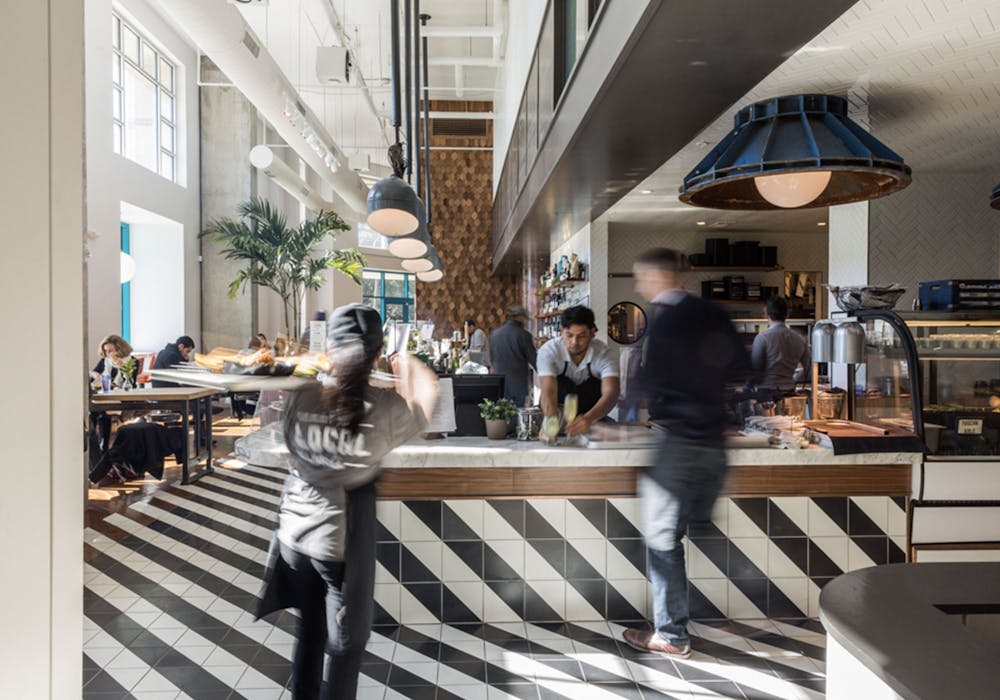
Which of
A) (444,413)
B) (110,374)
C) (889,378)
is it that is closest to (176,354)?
(110,374)

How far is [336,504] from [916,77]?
411 cm

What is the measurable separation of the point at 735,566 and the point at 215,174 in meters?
13.0

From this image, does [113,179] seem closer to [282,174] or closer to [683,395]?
[282,174]

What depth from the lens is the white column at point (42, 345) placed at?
0.66 metres

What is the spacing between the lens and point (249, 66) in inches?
239

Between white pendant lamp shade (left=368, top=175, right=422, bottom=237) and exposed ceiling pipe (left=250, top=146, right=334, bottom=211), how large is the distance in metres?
5.96

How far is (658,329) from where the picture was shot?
2.93 m

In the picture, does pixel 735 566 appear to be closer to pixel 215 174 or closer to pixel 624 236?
pixel 624 236

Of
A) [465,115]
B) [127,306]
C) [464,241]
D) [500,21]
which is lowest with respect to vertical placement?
[127,306]

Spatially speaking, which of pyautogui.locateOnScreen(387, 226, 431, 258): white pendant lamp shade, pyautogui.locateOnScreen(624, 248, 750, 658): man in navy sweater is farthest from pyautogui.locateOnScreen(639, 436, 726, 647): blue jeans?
pyautogui.locateOnScreen(387, 226, 431, 258): white pendant lamp shade

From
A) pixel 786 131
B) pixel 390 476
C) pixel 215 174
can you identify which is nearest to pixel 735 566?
pixel 390 476

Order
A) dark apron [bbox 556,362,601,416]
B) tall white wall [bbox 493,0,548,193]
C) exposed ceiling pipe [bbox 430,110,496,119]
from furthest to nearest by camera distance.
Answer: exposed ceiling pipe [bbox 430,110,496,119]
tall white wall [bbox 493,0,548,193]
dark apron [bbox 556,362,601,416]

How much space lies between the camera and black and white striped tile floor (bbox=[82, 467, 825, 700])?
9.56 ft

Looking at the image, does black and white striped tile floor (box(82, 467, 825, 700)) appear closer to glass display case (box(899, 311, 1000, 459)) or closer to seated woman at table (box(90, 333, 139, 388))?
glass display case (box(899, 311, 1000, 459))
